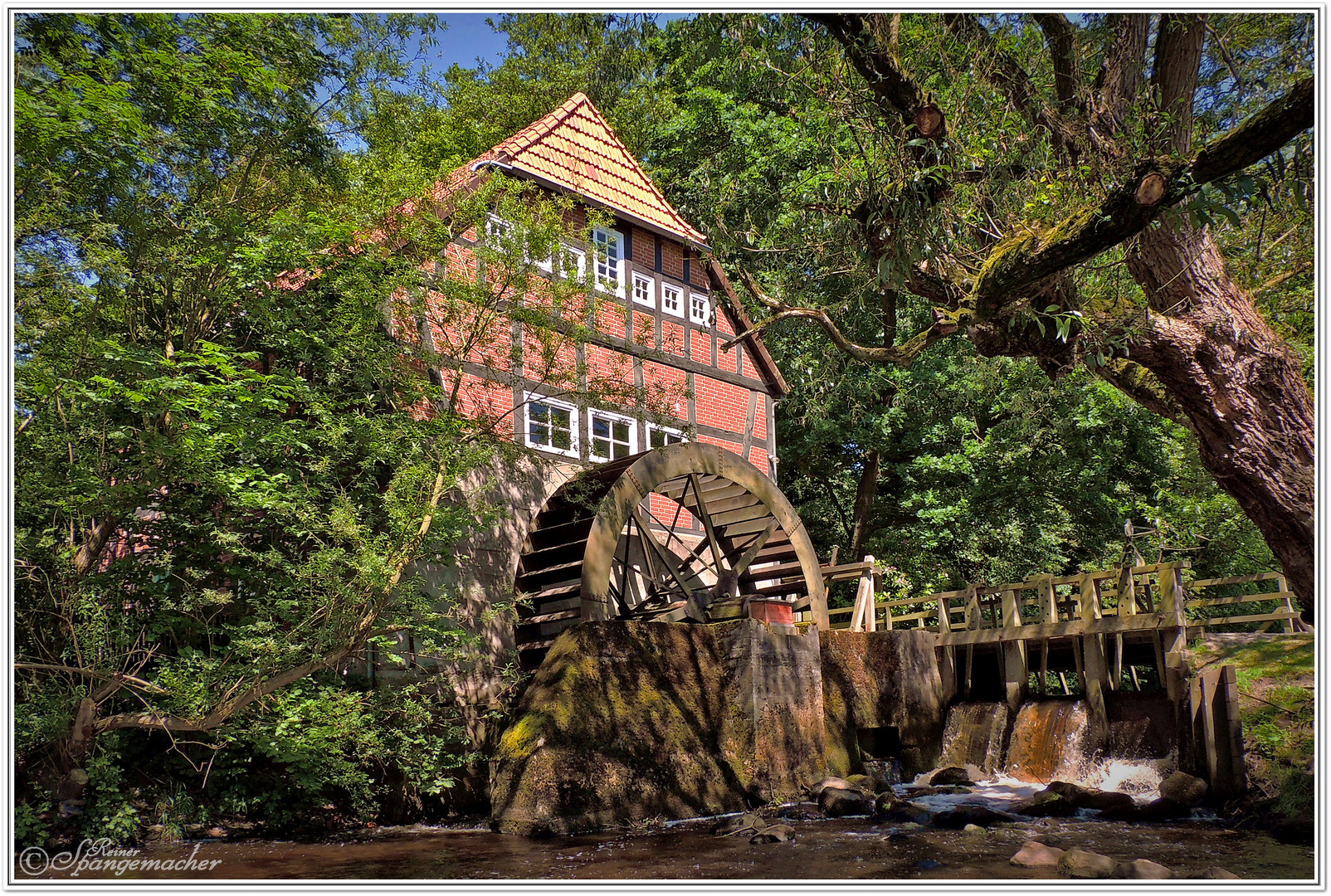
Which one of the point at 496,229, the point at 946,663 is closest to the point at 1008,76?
the point at 496,229

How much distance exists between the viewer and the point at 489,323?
8.89 m

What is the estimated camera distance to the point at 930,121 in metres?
5.26

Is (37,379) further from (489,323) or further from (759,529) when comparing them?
(759,529)

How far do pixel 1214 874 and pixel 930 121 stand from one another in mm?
4268

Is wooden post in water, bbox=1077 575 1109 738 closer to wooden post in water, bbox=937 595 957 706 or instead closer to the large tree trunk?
wooden post in water, bbox=937 595 957 706

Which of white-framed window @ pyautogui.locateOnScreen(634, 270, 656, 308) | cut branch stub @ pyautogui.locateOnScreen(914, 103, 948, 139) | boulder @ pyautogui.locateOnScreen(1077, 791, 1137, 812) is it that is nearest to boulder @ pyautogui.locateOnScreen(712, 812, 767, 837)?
boulder @ pyautogui.locateOnScreen(1077, 791, 1137, 812)

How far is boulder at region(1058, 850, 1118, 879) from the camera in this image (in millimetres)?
5719

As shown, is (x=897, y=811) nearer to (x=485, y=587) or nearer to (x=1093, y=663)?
(x=1093, y=663)

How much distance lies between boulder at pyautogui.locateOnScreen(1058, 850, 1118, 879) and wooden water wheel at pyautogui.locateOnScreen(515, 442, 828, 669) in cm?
457

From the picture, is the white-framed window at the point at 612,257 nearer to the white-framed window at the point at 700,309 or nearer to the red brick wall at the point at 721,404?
the white-framed window at the point at 700,309

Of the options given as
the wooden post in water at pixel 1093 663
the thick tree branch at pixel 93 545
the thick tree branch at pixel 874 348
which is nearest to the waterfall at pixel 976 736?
the wooden post in water at pixel 1093 663
